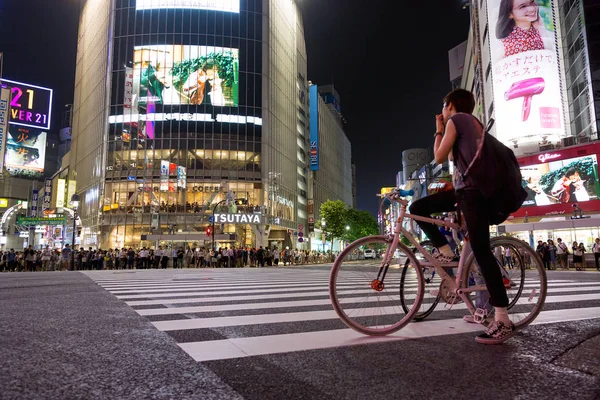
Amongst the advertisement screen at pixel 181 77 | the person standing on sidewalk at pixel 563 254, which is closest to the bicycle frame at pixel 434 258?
the person standing on sidewalk at pixel 563 254

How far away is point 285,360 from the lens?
7.04 ft

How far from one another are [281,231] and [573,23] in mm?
38965

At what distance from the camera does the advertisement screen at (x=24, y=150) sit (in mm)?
71938

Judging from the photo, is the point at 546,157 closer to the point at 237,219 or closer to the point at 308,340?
the point at 237,219

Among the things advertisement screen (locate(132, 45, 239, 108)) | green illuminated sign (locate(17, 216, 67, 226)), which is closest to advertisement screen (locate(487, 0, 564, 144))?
advertisement screen (locate(132, 45, 239, 108))

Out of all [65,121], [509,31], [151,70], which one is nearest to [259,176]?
A: [151,70]

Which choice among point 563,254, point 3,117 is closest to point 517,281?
point 563,254

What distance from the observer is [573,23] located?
32656mm

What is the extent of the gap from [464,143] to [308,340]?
1.80m

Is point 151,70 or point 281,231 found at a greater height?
point 151,70

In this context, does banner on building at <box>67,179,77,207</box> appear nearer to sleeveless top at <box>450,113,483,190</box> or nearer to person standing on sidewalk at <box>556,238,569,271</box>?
person standing on sidewalk at <box>556,238,569,271</box>

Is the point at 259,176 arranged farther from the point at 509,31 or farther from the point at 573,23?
the point at 573,23

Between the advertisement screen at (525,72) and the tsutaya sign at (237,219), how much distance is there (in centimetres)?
2633

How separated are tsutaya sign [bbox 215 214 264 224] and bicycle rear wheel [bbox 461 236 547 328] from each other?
138 ft
